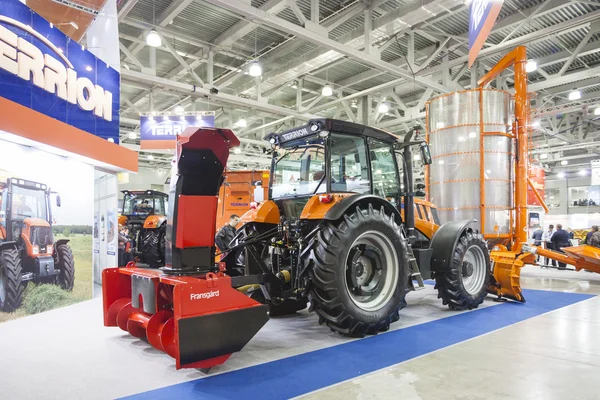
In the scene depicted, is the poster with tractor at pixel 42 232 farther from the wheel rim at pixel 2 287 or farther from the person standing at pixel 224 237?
the person standing at pixel 224 237

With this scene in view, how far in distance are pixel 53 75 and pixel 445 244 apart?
6.29 meters

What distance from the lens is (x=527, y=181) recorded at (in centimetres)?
769

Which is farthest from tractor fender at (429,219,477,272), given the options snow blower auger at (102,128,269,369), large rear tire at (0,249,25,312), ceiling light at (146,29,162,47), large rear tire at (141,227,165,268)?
large rear tire at (141,227,165,268)

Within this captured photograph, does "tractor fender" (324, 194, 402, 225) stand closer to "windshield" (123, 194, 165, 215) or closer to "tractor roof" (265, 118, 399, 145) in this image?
"tractor roof" (265, 118, 399, 145)

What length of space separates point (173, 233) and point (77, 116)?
426cm

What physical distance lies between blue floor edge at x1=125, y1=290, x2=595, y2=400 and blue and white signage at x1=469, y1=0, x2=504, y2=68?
10.9ft

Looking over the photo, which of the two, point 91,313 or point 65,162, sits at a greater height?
point 65,162

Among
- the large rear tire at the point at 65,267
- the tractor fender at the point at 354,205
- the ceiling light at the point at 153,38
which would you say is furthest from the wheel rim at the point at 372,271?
the ceiling light at the point at 153,38

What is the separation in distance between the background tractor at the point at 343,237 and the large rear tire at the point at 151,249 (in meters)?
6.65

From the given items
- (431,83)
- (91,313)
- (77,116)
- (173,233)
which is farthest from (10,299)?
(431,83)

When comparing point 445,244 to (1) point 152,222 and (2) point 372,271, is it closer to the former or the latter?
(2) point 372,271

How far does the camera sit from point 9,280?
18.0ft

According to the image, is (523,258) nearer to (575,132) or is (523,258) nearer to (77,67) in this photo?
(77,67)

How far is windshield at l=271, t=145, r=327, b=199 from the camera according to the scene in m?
4.83
